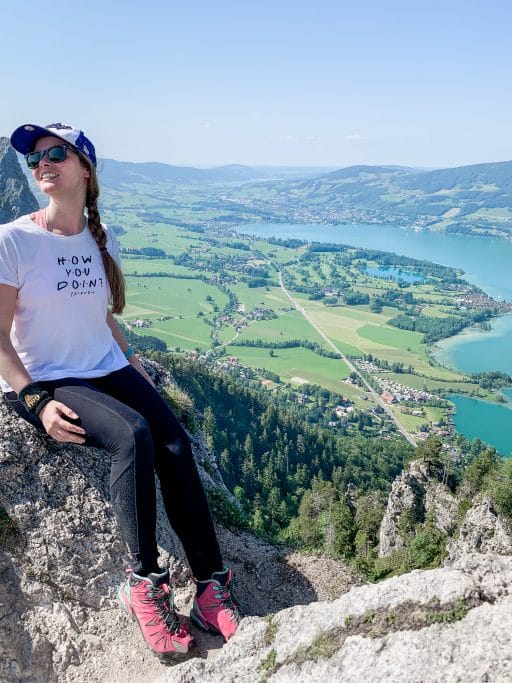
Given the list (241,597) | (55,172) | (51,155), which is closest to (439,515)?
(241,597)

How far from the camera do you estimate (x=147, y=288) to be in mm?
181000

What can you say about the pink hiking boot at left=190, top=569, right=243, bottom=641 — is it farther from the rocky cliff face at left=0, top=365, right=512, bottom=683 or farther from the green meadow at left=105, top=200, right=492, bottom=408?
the green meadow at left=105, top=200, right=492, bottom=408

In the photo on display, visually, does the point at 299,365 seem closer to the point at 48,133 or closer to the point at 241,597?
the point at 241,597

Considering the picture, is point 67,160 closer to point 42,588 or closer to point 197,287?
point 42,588

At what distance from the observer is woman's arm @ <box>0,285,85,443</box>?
5387 mm

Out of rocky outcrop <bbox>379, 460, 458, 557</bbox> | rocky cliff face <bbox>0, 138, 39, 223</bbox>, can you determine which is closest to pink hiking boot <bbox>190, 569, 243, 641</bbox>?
rocky outcrop <bbox>379, 460, 458, 557</bbox>

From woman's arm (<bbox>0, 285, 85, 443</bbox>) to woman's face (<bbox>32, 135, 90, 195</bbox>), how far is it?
124cm

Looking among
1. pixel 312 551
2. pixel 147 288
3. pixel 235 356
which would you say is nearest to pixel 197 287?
pixel 147 288

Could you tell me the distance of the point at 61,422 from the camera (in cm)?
538

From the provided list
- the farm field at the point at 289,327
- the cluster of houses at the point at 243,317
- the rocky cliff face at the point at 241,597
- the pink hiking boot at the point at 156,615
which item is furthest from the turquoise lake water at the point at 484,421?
the pink hiking boot at the point at 156,615

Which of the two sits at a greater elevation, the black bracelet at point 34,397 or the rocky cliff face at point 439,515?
the black bracelet at point 34,397

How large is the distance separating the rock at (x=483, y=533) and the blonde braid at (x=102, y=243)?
17535 mm

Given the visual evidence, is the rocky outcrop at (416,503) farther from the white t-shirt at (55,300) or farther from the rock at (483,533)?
the white t-shirt at (55,300)

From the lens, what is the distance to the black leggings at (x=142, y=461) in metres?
5.15
